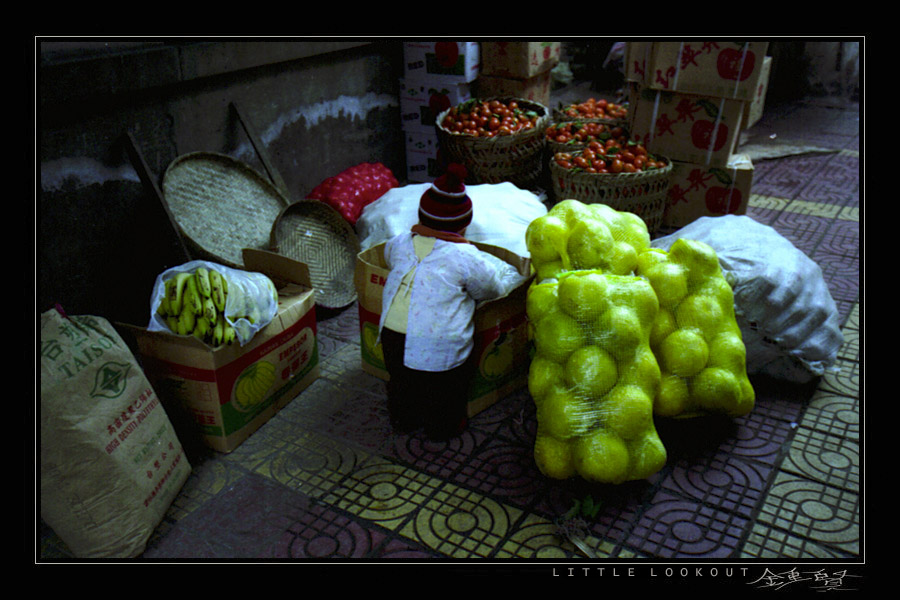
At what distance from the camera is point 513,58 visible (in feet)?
18.1

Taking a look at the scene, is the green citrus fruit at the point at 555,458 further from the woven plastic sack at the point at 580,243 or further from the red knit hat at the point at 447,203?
the red knit hat at the point at 447,203

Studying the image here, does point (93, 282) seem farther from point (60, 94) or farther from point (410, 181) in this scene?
point (410, 181)

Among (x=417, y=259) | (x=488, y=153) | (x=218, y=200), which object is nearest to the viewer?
(x=417, y=259)

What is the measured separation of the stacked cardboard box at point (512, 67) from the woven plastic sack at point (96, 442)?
4100mm

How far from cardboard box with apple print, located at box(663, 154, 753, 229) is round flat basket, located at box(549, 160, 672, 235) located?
0.33m

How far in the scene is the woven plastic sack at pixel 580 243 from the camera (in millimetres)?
2910

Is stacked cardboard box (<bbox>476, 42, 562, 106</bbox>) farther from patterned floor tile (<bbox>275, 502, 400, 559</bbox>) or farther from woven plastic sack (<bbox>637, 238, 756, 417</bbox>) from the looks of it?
patterned floor tile (<bbox>275, 502, 400, 559</bbox>)

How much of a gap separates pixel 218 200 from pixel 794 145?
641 centimetres

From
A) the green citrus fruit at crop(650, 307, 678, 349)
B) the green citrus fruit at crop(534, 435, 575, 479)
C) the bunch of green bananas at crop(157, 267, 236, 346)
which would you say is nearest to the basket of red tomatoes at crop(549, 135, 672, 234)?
the green citrus fruit at crop(650, 307, 678, 349)

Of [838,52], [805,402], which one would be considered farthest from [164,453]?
[838,52]

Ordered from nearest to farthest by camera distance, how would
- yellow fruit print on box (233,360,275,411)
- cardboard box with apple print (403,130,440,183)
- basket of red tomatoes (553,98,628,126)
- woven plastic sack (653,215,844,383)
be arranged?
yellow fruit print on box (233,360,275,411)
woven plastic sack (653,215,844,383)
basket of red tomatoes (553,98,628,126)
cardboard box with apple print (403,130,440,183)

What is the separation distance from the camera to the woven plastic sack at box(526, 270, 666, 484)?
2600 millimetres

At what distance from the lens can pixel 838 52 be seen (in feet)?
29.7

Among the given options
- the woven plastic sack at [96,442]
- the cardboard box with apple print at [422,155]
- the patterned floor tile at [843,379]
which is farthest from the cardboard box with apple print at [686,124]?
the woven plastic sack at [96,442]
